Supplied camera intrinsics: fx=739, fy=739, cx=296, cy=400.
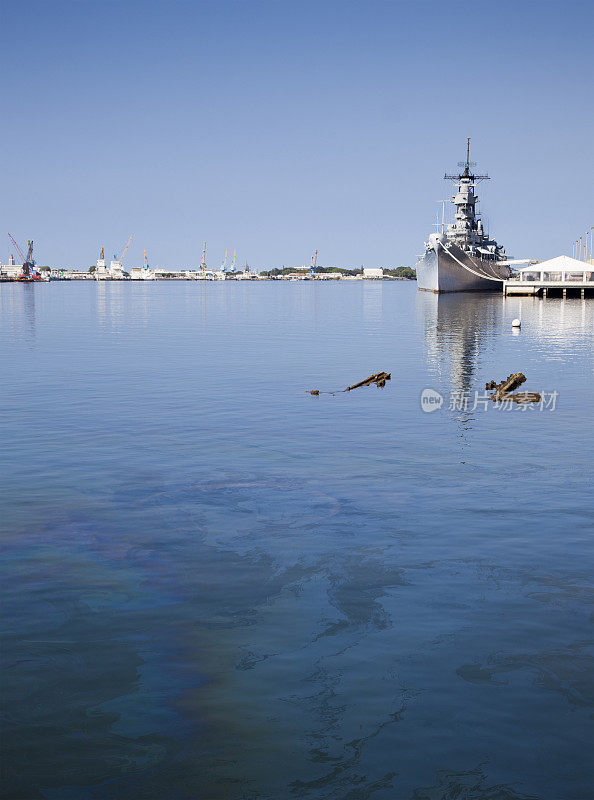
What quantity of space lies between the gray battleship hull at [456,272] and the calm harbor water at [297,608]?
14306 centimetres

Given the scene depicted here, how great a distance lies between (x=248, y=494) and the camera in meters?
18.5

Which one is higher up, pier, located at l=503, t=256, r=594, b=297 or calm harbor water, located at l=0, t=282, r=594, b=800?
pier, located at l=503, t=256, r=594, b=297

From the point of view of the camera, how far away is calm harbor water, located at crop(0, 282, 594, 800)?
330 inches

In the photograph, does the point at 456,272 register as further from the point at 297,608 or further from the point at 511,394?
the point at 297,608

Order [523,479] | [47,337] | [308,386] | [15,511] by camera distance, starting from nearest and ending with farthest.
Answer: [15,511] → [523,479] → [308,386] → [47,337]

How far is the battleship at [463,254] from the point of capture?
166 m

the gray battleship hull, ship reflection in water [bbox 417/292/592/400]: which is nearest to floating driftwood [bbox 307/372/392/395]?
ship reflection in water [bbox 417/292/592/400]

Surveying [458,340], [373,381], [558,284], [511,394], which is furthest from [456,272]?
[511,394]

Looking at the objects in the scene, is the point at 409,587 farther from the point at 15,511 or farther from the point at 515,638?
the point at 15,511

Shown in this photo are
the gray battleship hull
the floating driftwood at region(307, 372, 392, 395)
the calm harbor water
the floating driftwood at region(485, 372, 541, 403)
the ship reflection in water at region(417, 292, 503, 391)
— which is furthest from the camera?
the gray battleship hull

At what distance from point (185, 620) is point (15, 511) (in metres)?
7.06

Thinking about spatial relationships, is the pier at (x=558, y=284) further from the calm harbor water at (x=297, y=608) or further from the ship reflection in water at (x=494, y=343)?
the calm harbor water at (x=297, y=608)

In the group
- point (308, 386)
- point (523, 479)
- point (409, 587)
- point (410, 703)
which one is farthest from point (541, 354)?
point (410, 703)

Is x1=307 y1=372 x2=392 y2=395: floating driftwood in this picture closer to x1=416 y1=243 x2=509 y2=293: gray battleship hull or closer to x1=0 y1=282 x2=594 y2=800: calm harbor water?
x1=0 y1=282 x2=594 y2=800: calm harbor water
